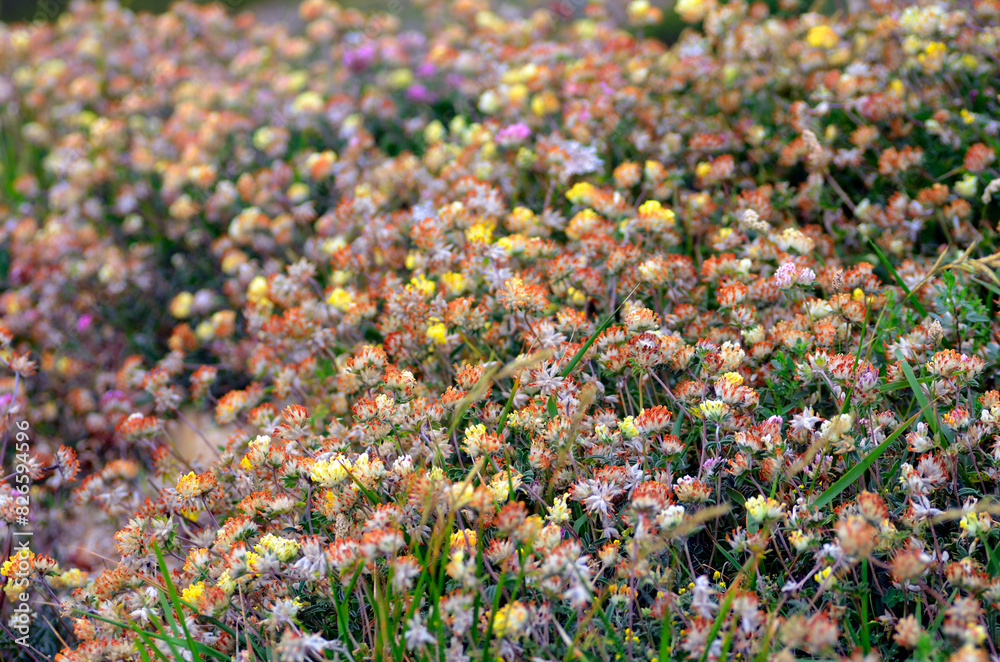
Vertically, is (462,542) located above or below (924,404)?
below

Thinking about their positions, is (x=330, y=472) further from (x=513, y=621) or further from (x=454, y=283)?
(x=454, y=283)

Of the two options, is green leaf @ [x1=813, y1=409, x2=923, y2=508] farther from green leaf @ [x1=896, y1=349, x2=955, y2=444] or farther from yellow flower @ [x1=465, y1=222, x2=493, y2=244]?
yellow flower @ [x1=465, y1=222, x2=493, y2=244]

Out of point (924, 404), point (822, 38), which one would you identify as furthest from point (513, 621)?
point (822, 38)

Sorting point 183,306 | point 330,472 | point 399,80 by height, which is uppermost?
point 399,80

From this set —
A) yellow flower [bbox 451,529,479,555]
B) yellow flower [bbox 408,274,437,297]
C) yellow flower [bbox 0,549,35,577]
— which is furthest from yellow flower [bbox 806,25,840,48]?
yellow flower [bbox 0,549,35,577]

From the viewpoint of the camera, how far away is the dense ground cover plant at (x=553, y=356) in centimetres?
159

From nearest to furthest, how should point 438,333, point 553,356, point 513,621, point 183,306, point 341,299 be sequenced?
point 513,621 < point 553,356 < point 438,333 < point 341,299 < point 183,306

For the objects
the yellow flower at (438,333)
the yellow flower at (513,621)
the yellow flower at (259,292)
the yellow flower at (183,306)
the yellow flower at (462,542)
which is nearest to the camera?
the yellow flower at (513,621)

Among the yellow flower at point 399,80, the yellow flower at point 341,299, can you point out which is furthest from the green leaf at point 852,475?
the yellow flower at point 399,80

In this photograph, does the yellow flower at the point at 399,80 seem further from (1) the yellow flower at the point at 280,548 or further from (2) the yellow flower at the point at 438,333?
(1) the yellow flower at the point at 280,548

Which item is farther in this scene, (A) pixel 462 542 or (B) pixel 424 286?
(B) pixel 424 286

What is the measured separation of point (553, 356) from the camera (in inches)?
81.0

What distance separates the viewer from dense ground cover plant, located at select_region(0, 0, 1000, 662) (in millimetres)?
1591

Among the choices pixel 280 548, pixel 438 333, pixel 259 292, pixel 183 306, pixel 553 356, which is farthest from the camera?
pixel 183 306
